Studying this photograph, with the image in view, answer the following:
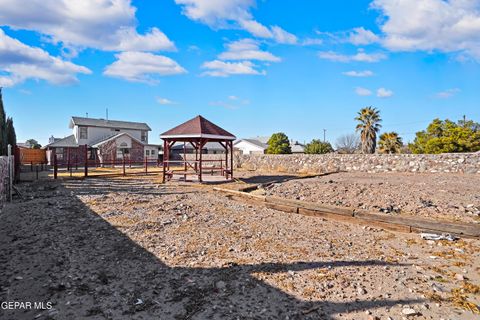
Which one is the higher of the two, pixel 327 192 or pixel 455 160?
pixel 455 160

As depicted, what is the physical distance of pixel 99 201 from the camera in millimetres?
9500

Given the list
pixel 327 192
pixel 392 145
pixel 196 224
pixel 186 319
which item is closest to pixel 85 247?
pixel 196 224

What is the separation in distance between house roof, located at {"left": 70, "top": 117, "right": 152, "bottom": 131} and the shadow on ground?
3229 centimetres

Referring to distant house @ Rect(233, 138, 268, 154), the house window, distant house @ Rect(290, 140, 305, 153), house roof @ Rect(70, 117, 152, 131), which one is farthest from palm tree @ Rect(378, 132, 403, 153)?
the house window

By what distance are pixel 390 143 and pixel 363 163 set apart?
61.1 feet

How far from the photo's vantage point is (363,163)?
→ 64.7 ft

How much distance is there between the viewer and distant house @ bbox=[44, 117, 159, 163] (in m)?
32.1

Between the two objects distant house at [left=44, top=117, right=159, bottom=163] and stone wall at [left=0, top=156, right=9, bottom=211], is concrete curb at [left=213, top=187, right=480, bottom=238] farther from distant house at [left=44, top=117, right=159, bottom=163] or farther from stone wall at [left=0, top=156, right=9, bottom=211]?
distant house at [left=44, top=117, right=159, bottom=163]

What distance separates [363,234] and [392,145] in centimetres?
3306

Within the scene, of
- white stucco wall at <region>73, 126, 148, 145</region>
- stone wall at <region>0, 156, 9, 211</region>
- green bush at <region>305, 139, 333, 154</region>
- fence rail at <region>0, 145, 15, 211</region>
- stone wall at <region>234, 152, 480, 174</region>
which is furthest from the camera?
green bush at <region>305, 139, 333, 154</region>


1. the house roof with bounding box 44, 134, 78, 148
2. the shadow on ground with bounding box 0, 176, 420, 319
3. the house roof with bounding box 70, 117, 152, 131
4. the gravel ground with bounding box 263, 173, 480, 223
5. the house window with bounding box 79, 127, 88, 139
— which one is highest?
the house roof with bounding box 70, 117, 152, 131

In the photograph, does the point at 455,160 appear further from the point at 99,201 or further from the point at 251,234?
the point at 99,201

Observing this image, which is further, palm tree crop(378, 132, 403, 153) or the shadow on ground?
palm tree crop(378, 132, 403, 153)

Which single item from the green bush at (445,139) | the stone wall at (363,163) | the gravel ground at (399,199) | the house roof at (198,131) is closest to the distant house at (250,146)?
the green bush at (445,139)
